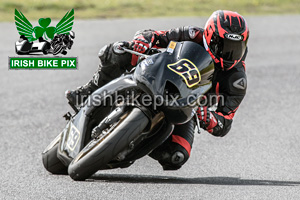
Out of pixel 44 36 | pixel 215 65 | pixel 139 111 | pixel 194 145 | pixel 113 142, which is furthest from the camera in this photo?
pixel 44 36

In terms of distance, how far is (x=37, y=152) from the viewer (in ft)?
21.8

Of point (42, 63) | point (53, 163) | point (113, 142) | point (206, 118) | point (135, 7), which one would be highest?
point (113, 142)

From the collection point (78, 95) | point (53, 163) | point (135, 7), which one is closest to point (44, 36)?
point (135, 7)

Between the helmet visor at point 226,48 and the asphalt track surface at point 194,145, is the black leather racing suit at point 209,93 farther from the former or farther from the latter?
the asphalt track surface at point 194,145

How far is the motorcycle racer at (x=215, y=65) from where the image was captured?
554 cm

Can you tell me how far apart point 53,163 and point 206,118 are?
1469mm

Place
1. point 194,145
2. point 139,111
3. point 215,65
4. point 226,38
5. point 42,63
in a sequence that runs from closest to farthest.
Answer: point 139,111 → point 226,38 → point 215,65 → point 194,145 → point 42,63

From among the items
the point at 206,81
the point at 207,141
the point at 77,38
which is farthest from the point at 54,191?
the point at 77,38

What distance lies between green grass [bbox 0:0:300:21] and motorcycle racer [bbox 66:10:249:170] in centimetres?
857

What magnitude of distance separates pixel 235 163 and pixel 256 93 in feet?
11.8

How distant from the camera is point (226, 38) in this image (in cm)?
549

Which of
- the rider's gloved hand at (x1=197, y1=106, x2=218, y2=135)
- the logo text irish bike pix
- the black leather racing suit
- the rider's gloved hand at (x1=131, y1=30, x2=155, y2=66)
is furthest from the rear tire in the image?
the logo text irish bike pix

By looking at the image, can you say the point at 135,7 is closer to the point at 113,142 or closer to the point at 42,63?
the point at 42,63

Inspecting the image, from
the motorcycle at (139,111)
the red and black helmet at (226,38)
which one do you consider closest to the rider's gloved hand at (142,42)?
the motorcycle at (139,111)
